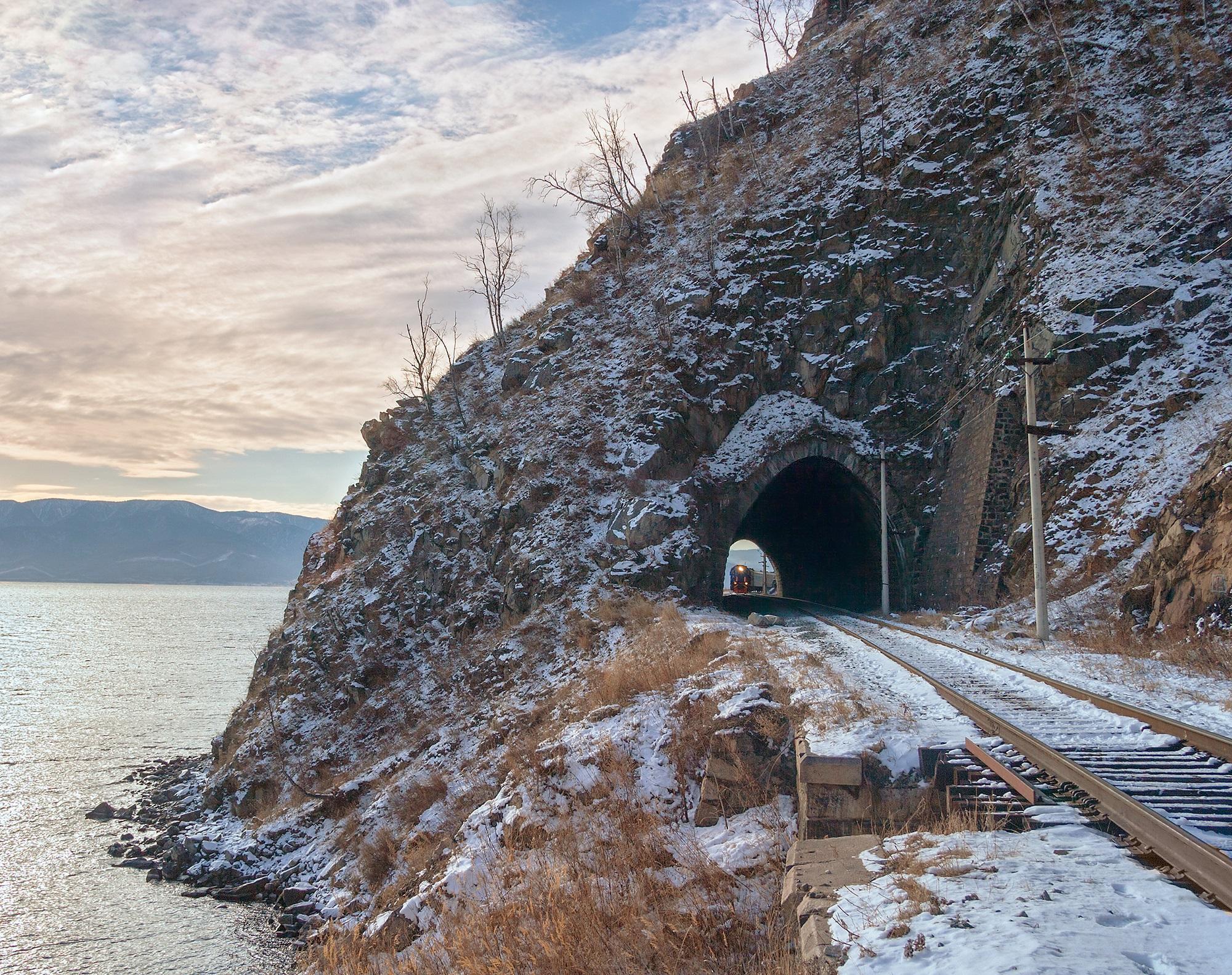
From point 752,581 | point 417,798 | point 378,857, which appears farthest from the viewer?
point 752,581

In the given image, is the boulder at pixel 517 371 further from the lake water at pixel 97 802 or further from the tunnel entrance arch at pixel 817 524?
the lake water at pixel 97 802

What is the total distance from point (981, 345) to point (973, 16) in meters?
20.9

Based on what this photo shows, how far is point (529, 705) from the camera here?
2055 centimetres

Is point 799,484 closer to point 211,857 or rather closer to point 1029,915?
point 211,857

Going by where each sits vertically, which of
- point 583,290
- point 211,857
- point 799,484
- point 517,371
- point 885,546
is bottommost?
point 211,857

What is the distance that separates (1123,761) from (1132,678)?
207 inches

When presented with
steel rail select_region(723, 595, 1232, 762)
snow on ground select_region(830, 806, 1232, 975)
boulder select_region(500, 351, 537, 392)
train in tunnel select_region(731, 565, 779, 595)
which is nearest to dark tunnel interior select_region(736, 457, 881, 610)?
train in tunnel select_region(731, 565, 779, 595)

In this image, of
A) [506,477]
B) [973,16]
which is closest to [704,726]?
[506,477]

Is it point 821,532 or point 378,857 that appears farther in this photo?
point 821,532

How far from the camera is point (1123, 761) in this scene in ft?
26.0

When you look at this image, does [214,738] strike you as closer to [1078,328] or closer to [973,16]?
[1078,328]

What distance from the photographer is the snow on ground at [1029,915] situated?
4.37m

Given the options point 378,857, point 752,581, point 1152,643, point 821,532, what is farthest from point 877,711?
point 752,581

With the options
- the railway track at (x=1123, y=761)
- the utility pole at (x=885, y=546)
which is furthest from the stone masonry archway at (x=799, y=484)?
the railway track at (x=1123, y=761)
